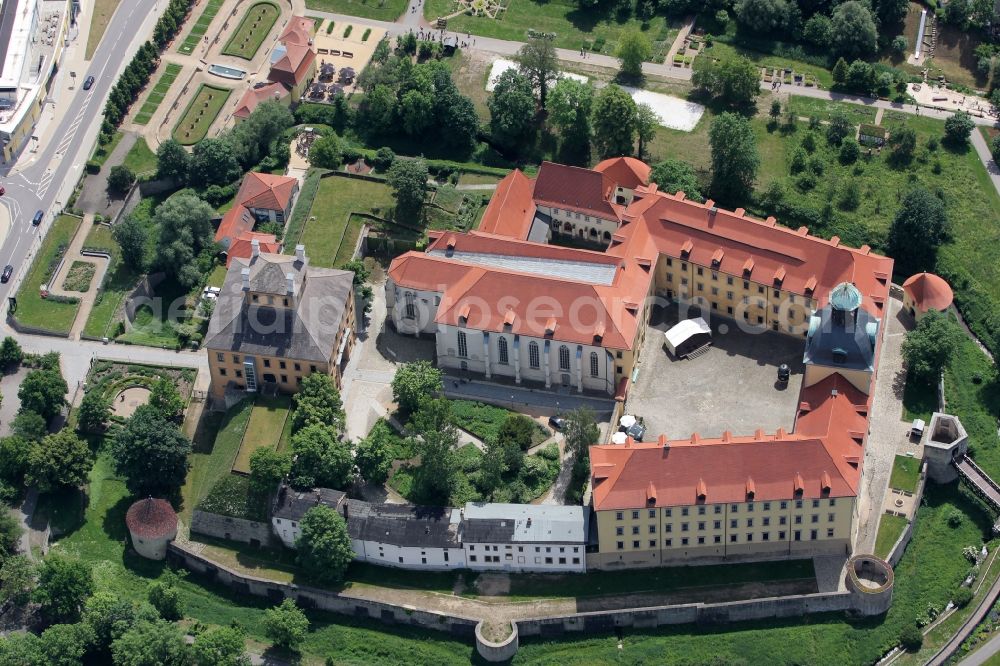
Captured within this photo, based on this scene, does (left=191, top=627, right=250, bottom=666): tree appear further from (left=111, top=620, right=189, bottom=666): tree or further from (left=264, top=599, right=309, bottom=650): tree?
(left=264, top=599, right=309, bottom=650): tree

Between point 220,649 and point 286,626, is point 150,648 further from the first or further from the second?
point 286,626

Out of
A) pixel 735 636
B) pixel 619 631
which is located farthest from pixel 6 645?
pixel 735 636

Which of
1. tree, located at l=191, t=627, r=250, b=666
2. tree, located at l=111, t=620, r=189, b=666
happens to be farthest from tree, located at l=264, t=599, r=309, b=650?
tree, located at l=111, t=620, r=189, b=666

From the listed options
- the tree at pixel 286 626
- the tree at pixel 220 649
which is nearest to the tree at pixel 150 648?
the tree at pixel 220 649

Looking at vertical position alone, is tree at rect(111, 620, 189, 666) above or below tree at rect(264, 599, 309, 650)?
below

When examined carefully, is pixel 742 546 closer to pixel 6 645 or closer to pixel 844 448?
pixel 844 448

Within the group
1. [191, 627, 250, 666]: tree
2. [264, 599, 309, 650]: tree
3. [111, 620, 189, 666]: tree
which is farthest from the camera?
[264, 599, 309, 650]: tree

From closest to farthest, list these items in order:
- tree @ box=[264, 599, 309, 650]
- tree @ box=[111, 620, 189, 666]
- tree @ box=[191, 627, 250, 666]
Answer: tree @ box=[191, 627, 250, 666] → tree @ box=[111, 620, 189, 666] → tree @ box=[264, 599, 309, 650]
